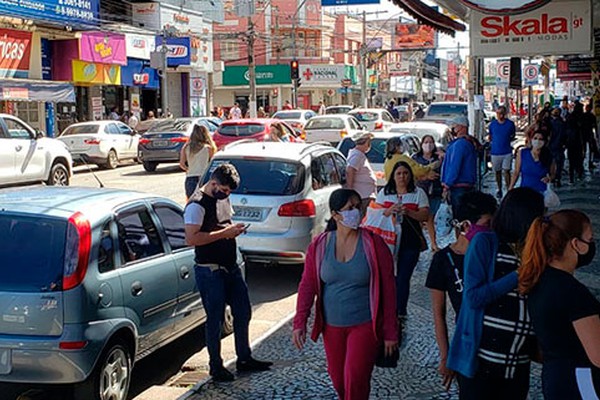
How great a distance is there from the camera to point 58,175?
59.9 ft

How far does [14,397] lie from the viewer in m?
5.91

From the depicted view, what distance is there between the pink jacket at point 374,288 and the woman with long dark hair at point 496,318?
0.73 metres

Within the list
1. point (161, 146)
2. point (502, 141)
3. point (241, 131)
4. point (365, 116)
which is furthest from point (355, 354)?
point (365, 116)

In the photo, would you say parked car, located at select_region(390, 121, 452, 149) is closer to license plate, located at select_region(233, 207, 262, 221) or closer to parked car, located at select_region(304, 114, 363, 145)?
parked car, located at select_region(304, 114, 363, 145)

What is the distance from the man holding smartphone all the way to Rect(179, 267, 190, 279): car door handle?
48cm

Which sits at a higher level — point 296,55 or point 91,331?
point 296,55

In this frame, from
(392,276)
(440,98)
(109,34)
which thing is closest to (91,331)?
(392,276)

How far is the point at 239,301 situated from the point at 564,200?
10.7 m

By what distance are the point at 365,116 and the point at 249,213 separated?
23579 mm

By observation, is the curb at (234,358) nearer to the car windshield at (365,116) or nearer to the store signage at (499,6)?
the store signage at (499,6)

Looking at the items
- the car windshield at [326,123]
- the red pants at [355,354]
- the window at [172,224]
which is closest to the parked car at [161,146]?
the car windshield at [326,123]

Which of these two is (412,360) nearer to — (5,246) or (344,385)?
(344,385)

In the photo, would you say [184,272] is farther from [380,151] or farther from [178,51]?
[178,51]

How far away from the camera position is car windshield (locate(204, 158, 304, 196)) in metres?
9.46
